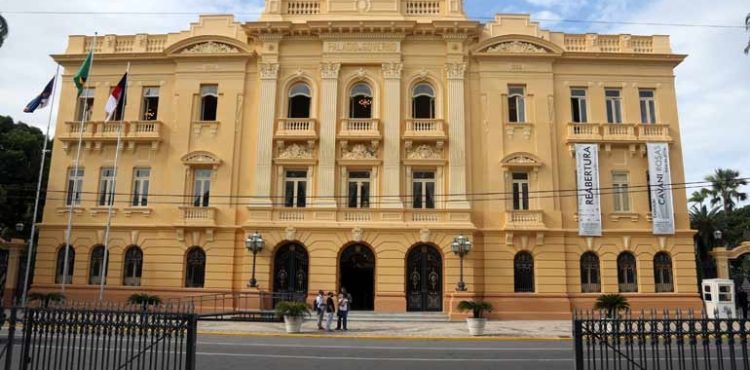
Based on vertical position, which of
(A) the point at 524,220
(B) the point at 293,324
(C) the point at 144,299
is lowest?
(B) the point at 293,324

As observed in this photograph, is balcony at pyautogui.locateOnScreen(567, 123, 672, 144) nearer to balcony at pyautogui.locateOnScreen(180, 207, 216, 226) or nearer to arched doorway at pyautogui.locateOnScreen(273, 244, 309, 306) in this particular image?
arched doorway at pyautogui.locateOnScreen(273, 244, 309, 306)

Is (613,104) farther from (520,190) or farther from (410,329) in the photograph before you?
(410,329)

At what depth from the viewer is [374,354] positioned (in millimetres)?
13898

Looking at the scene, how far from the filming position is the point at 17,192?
110ft

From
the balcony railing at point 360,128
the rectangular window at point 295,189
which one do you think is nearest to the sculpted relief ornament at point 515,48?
the balcony railing at point 360,128

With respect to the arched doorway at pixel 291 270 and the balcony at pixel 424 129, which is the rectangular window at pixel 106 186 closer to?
the arched doorway at pixel 291 270

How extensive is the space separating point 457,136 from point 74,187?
1977 centimetres

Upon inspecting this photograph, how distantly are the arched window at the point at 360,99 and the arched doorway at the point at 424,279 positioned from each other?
7.76m

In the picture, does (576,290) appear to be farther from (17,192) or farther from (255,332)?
(17,192)

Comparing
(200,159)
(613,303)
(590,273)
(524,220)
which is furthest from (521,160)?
(200,159)

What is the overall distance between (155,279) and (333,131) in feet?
37.7

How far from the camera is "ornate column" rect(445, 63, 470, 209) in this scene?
27766mm

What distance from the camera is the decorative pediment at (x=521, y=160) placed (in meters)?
28.4

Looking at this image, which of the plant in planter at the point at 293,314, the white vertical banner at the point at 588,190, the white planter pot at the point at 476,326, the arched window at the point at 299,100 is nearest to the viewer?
the white planter pot at the point at 476,326
